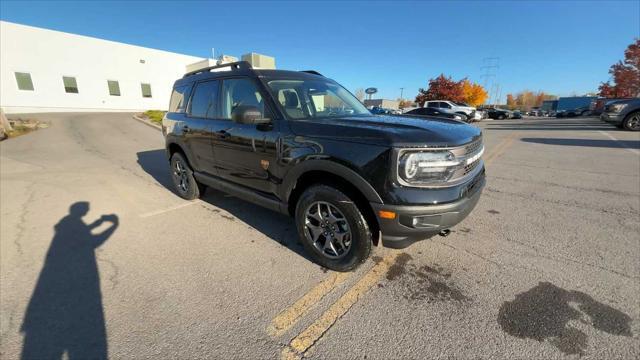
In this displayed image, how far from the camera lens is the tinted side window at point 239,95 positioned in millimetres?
3156

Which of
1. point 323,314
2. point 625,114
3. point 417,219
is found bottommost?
point 323,314

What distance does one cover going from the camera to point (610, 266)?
2.69 meters

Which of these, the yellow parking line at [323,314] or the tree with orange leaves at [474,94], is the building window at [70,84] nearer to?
the yellow parking line at [323,314]

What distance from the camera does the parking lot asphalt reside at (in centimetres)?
192

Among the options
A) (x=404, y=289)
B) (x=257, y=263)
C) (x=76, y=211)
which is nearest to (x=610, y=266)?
(x=404, y=289)

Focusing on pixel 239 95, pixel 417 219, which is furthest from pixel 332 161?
pixel 239 95

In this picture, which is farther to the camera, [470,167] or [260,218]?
[260,218]

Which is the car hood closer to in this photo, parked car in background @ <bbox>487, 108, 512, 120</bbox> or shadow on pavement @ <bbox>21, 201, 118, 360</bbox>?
shadow on pavement @ <bbox>21, 201, 118, 360</bbox>

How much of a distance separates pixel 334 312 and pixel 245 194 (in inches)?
72.3

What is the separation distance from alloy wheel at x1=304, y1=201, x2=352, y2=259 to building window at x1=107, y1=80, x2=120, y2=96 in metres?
35.0

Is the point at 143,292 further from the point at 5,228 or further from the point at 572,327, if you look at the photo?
the point at 572,327

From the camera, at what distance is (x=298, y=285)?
2541 mm

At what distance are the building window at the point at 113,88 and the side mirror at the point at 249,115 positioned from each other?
3422 centimetres

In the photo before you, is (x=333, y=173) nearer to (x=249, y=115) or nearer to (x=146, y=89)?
(x=249, y=115)
